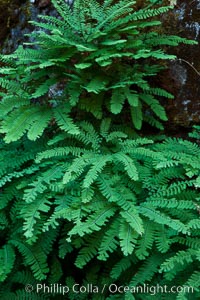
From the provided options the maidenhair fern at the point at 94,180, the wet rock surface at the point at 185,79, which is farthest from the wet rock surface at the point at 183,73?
the maidenhair fern at the point at 94,180

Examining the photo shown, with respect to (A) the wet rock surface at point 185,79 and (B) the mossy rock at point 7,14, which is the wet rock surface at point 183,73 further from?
(B) the mossy rock at point 7,14

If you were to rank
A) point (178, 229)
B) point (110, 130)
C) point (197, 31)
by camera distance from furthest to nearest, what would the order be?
1. point (197, 31)
2. point (110, 130)
3. point (178, 229)

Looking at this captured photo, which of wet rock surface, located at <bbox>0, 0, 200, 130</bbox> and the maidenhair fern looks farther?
wet rock surface, located at <bbox>0, 0, 200, 130</bbox>

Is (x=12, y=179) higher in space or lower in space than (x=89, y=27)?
lower

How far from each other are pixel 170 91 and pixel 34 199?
1.83 metres

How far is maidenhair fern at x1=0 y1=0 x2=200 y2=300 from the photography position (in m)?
2.74

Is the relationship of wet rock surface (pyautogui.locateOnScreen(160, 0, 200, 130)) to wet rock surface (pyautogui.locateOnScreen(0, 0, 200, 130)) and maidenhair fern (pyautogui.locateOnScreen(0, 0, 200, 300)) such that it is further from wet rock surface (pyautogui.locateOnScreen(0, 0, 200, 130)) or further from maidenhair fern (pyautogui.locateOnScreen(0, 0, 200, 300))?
maidenhair fern (pyautogui.locateOnScreen(0, 0, 200, 300))

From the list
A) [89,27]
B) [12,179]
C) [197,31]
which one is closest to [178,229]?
[12,179]

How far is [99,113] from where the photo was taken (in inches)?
131

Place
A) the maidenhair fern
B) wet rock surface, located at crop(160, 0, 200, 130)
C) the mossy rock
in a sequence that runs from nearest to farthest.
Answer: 1. the maidenhair fern
2. wet rock surface, located at crop(160, 0, 200, 130)
3. the mossy rock

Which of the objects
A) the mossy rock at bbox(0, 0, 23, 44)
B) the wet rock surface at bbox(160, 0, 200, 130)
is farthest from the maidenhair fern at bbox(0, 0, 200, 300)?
the mossy rock at bbox(0, 0, 23, 44)

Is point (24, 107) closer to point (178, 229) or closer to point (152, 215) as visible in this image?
point (152, 215)

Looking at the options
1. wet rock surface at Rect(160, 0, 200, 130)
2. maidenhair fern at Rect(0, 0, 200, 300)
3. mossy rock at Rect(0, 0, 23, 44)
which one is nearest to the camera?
maidenhair fern at Rect(0, 0, 200, 300)

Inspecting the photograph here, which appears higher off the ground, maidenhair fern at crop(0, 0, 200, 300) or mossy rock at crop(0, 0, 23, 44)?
mossy rock at crop(0, 0, 23, 44)
